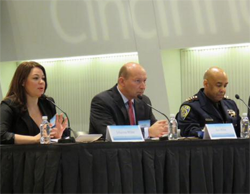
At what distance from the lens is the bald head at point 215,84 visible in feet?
14.9

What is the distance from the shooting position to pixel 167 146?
2.99 m

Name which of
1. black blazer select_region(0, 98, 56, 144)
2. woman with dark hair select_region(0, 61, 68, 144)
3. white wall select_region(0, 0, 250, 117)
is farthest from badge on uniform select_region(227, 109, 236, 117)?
white wall select_region(0, 0, 250, 117)

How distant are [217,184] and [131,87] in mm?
1542

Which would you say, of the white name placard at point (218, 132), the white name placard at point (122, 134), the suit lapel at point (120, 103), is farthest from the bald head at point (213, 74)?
the white name placard at point (122, 134)

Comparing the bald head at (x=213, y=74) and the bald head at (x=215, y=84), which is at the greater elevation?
the bald head at (x=213, y=74)

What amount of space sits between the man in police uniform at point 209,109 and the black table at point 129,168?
135 cm

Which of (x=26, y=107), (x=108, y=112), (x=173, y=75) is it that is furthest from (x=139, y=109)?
(x=173, y=75)

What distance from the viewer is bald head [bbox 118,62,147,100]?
4.30m

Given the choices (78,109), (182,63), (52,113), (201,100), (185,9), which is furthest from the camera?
(78,109)

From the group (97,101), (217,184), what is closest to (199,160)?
(217,184)

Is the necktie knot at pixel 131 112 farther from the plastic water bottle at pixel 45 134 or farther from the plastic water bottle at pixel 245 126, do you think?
the plastic water bottle at pixel 45 134

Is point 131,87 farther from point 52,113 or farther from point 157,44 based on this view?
point 157,44

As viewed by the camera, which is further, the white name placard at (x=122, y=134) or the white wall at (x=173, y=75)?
the white wall at (x=173, y=75)

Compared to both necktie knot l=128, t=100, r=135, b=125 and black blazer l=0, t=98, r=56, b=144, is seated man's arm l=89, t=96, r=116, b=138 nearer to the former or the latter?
necktie knot l=128, t=100, r=135, b=125
